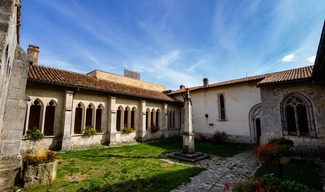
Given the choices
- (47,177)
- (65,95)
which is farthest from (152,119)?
(47,177)

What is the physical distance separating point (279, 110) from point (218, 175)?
23.0 ft

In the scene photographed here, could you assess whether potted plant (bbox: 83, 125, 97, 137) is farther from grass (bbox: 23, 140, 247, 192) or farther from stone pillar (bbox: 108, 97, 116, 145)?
grass (bbox: 23, 140, 247, 192)

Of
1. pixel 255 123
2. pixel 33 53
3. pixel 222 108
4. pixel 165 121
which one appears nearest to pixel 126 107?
pixel 165 121

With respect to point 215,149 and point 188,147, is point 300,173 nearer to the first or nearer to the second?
point 188,147

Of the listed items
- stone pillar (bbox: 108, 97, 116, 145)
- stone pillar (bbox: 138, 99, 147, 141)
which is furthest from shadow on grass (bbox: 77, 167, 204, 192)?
stone pillar (bbox: 138, 99, 147, 141)

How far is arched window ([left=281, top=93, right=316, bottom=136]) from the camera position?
942 centimetres

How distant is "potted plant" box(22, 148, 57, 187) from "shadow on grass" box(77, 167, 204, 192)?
114cm

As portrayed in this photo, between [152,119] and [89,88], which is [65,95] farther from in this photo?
[152,119]

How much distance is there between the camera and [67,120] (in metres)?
9.95

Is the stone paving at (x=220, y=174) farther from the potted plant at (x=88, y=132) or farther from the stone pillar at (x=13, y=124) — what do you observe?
the potted plant at (x=88, y=132)

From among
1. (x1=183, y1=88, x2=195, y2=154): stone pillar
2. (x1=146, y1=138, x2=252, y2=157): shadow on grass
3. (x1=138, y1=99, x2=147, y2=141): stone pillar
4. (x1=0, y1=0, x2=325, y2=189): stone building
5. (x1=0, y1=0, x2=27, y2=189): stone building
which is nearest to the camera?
(x1=0, y1=0, x2=27, y2=189): stone building

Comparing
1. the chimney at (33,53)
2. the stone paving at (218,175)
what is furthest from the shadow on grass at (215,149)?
the chimney at (33,53)

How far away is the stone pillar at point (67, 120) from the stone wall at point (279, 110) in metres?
12.6

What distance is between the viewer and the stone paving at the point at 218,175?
488 cm
